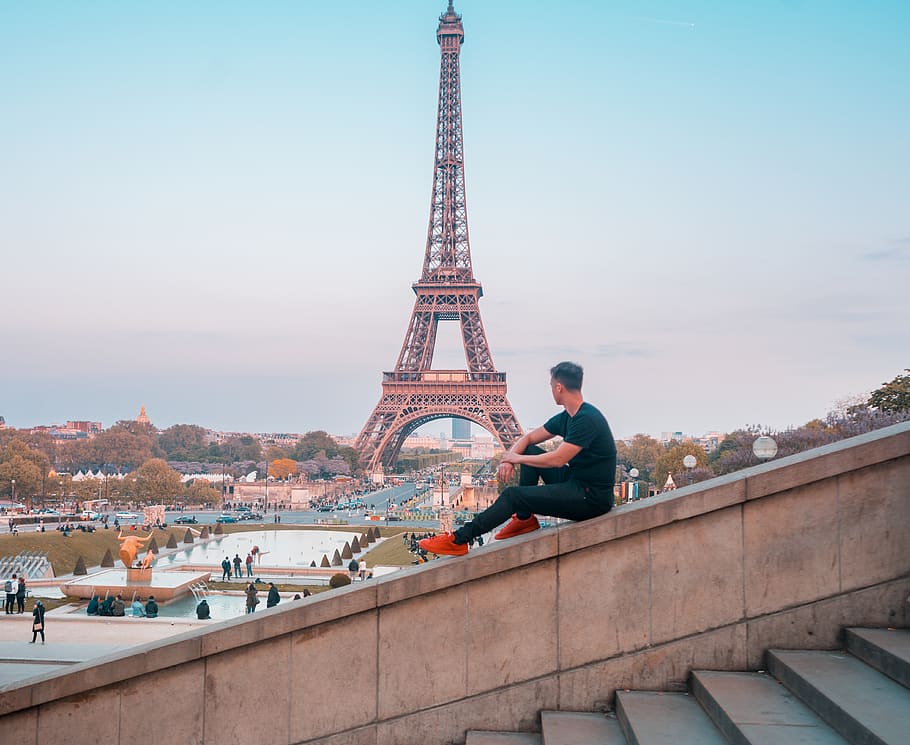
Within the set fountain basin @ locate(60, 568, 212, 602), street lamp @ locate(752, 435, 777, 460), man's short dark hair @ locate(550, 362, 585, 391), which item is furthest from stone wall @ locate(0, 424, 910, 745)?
fountain basin @ locate(60, 568, 212, 602)

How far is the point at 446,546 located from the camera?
596cm

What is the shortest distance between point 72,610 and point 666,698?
24146 millimetres

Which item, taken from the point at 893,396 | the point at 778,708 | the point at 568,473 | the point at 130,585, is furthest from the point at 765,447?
the point at 893,396

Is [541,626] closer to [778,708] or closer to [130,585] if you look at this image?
[778,708]

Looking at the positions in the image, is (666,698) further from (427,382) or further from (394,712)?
(427,382)

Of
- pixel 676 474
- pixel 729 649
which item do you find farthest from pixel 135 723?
pixel 676 474

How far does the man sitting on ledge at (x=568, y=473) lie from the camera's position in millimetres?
5582

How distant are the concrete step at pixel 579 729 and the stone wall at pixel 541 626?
6.3 inches

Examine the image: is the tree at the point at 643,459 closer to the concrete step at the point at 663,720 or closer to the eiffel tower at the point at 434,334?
the eiffel tower at the point at 434,334

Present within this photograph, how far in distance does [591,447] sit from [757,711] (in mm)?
1859

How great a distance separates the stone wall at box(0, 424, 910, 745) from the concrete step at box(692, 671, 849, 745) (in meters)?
0.27

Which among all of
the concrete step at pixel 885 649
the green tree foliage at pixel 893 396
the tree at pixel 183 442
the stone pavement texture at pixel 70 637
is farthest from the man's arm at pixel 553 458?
the tree at pixel 183 442

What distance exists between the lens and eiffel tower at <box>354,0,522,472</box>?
242ft

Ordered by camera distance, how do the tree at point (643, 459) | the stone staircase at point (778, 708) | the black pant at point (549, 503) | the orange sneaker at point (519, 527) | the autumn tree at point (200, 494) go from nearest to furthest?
the stone staircase at point (778, 708), the black pant at point (549, 503), the orange sneaker at point (519, 527), the autumn tree at point (200, 494), the tree at point (643, 459)
